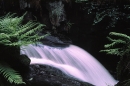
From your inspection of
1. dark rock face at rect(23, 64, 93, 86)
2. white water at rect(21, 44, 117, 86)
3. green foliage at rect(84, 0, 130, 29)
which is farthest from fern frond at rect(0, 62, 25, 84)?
green foliage at rect(84, 0, 130, 29)

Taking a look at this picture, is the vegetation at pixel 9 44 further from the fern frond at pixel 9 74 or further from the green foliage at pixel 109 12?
the green foliage at pixel 109 12

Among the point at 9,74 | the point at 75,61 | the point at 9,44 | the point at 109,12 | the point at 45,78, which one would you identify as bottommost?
the point at 75,61

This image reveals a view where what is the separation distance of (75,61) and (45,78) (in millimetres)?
3168

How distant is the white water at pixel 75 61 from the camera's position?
21.8 feet

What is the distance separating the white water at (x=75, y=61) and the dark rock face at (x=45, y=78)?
161 cm

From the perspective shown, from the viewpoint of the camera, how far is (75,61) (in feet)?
24.2

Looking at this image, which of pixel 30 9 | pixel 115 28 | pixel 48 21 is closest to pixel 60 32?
pixel 48 21

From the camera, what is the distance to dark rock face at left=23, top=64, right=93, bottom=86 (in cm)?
408

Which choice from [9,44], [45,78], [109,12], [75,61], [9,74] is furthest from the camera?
[109,12]

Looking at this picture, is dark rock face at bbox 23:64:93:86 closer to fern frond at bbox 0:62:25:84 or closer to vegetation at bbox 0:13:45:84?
vegetation at bbox 0:13:45:84

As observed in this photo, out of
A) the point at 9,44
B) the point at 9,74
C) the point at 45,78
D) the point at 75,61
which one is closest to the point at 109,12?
the point at 75,61

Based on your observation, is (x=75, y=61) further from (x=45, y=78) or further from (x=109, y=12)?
(x=45, y=78)

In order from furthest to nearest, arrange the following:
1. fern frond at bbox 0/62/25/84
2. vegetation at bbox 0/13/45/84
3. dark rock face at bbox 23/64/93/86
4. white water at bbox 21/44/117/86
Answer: white water at bbox 21/44/117/86 → dark rock face at bbox 23/64/93/86 → vegetation at bbox 0/13/45/84 → fern frond at bbox 0/62/25/84

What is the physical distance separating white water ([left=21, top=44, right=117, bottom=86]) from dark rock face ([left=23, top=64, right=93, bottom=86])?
1.61 meters
